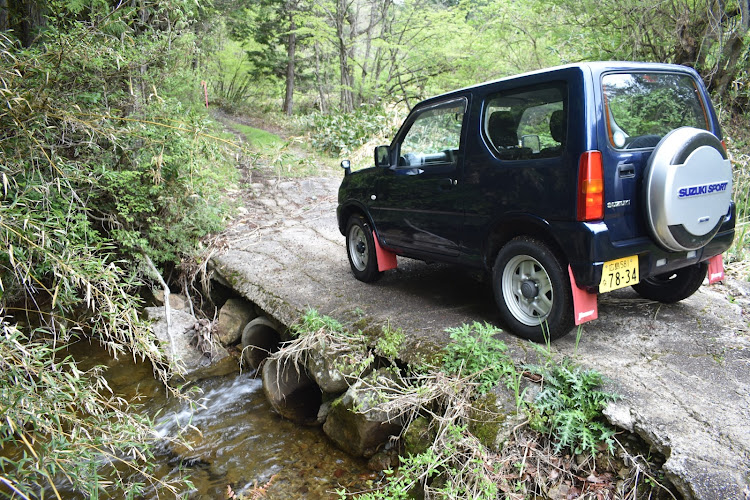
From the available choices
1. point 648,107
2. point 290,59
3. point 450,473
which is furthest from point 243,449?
point 290,59

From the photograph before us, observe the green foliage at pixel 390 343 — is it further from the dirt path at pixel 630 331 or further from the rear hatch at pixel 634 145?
the rear hatch at pixel 634 145

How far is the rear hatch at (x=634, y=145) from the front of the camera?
3.16 m

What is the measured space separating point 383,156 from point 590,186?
2324mm

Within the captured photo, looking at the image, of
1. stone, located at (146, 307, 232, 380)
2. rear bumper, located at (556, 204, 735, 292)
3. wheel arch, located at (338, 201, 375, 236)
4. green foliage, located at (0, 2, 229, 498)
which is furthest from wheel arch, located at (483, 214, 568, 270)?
stone, located at (146, 307, 232, 380)

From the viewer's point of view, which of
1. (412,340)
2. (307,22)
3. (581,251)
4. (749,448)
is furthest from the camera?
(307,22)

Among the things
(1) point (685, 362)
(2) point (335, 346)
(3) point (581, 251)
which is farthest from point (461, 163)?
(1) point (685, 362)

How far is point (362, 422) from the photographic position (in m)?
3.73

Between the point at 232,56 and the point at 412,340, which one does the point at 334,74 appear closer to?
the point at 232,56

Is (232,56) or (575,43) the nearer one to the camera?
(575,43)

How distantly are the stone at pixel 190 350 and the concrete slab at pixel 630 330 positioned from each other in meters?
0.77

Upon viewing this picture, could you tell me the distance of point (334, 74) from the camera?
21391 mm

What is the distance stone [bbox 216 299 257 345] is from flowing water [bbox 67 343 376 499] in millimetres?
779

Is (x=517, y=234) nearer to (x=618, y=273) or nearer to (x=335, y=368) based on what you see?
(x=618, y=273)

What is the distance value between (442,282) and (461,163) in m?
1.80
